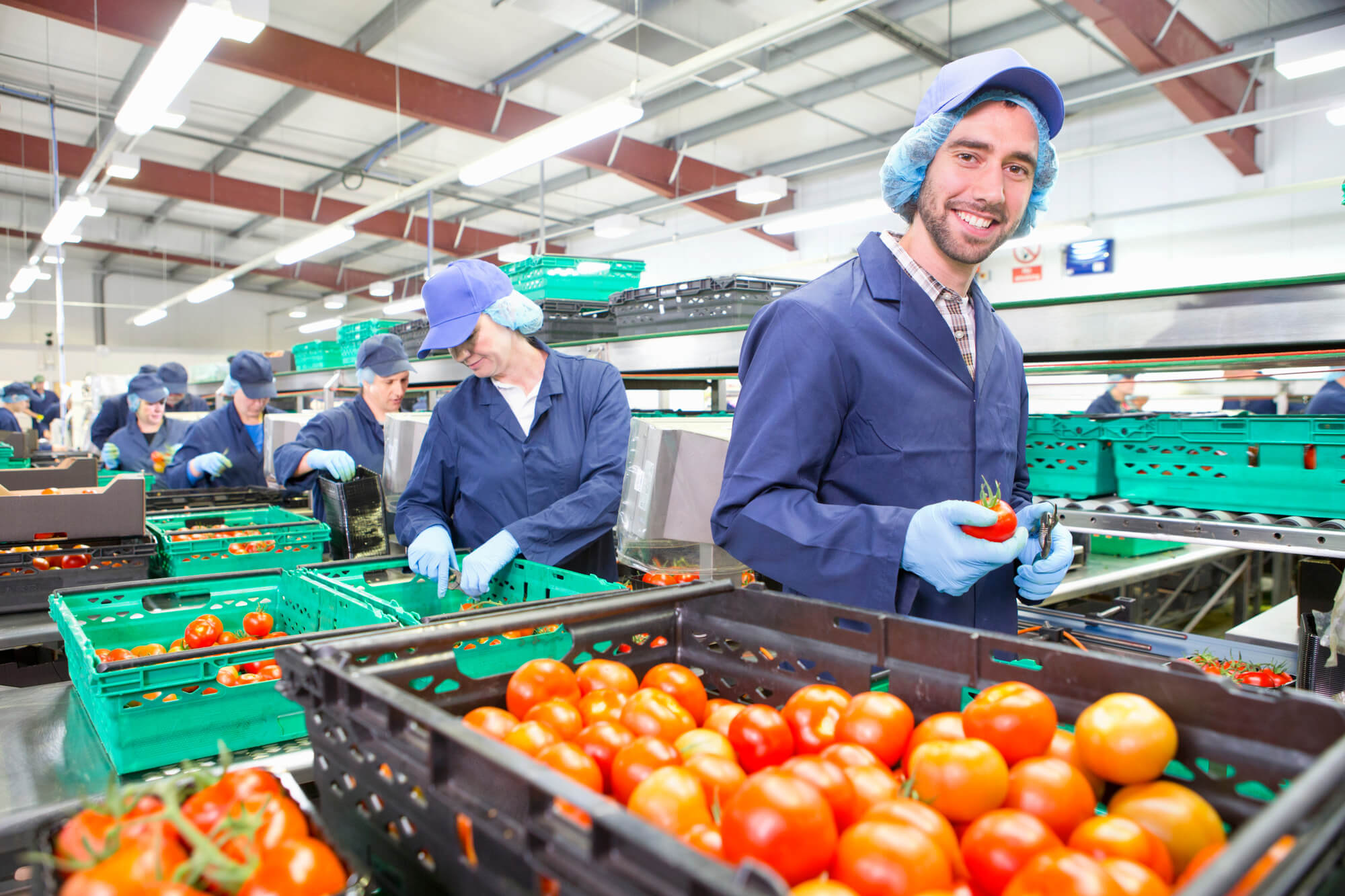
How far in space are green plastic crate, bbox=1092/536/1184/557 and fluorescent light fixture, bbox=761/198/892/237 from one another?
3849mm

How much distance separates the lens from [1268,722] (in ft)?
2.52

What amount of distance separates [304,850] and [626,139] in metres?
11.6

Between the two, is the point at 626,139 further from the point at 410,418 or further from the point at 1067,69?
the point at 410,418

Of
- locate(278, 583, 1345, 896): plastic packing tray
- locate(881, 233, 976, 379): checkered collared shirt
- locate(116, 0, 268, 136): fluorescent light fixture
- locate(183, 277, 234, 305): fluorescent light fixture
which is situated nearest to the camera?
locate(278, 583, 1345, 896): plastic packing tray

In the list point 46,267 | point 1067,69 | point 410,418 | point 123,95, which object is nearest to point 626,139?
point 1067,69

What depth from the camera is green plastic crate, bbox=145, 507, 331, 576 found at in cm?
272

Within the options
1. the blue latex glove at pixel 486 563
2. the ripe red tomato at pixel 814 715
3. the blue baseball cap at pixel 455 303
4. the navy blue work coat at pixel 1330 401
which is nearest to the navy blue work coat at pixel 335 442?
the blue baseball cap at pixel 455 303

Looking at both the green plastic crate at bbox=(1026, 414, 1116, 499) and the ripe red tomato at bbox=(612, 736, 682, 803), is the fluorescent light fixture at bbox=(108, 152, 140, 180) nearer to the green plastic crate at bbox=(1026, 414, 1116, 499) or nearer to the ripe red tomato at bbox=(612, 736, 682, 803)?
the green plastic crate at bbox=(1026, 414, 1116, 499)

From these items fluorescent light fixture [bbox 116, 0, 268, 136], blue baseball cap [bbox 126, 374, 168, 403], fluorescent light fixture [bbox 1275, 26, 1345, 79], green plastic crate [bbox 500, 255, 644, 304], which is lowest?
blue baseball cap [bbox 126, 374, 168, 403]

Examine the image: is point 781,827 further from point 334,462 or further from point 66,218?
point 66,218

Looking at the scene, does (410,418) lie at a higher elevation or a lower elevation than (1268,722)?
higher

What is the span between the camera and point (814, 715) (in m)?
1.01

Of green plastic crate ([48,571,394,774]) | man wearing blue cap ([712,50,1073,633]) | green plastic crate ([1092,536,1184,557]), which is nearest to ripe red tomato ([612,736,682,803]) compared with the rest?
green plastic crate ([48,571,394,774])

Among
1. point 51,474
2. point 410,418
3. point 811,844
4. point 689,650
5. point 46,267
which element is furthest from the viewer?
point 46,267
